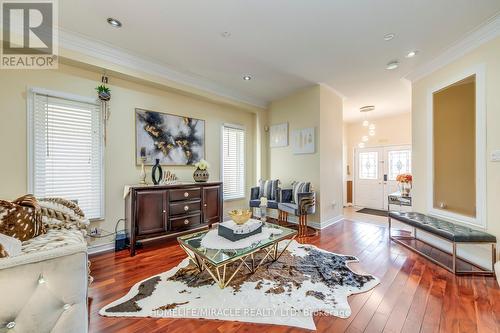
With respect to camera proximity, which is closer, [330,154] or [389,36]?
[389,36]

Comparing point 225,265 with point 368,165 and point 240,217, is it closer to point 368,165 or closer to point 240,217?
point 240,217

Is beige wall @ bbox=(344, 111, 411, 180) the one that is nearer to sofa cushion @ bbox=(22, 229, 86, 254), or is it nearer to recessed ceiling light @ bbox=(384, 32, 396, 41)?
recessed ceiling light @ bbox=(384, 32, 396, 41)

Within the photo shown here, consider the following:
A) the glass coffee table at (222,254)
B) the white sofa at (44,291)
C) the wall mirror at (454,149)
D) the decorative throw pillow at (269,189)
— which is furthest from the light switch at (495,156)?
the white sofa at (44,291)

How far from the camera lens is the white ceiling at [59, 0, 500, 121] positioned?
209 centimetres

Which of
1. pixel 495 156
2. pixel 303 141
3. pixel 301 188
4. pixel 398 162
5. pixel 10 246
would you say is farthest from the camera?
pixel 398 162

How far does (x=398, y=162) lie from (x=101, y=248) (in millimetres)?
7279

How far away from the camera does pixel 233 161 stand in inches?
184

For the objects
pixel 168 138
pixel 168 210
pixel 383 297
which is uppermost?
pixel 168 138

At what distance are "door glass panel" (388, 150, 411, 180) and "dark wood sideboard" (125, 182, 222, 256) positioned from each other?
5.40 meters

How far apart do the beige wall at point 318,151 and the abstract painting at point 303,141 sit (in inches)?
3.6

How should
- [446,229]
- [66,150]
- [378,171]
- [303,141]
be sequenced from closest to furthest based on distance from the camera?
[446,229]
[66,150]
[303,141]
[378,171]

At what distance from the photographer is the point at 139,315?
5.38ft

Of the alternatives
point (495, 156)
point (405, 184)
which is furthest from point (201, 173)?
point (405, 184)

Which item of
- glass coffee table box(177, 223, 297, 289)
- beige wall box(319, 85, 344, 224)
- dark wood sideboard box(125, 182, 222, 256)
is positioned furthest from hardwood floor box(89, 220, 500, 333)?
beige wall box(319, 85, 344, 224)
